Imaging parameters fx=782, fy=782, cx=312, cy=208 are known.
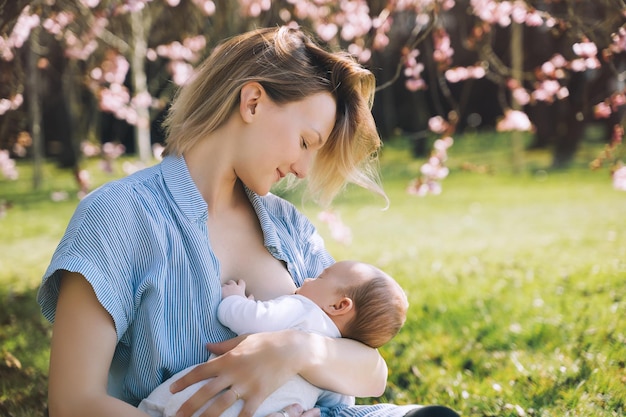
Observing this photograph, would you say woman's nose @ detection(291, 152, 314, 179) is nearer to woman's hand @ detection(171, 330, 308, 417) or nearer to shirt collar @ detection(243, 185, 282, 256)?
shirt collar @ detection(243, 185, 282, 256)

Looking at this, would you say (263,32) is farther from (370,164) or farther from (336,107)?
(370,164)

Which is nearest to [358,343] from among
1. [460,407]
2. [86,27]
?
[460,407]

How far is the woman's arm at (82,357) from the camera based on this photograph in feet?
5.74

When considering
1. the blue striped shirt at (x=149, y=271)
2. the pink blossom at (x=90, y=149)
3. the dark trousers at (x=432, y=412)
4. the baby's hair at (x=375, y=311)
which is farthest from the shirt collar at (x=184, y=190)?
the pink blossom at (x=90, y=149)

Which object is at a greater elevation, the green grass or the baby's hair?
the baby's hair

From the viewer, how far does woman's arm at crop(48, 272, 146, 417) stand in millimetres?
1751

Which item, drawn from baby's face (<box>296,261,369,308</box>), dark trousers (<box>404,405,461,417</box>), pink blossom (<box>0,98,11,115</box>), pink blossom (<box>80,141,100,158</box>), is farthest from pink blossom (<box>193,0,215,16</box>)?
dark trousers (<box>404,405,461,417</box>)

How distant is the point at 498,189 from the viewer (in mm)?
10289

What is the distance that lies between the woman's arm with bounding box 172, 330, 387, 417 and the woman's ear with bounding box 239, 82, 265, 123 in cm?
58

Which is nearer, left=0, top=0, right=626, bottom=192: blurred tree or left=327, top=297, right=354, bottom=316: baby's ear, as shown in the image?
left=327, top=297, right=354, bottom=316: baby's ear

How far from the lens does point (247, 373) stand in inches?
71.3

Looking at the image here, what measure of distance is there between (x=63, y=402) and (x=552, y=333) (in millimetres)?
2745

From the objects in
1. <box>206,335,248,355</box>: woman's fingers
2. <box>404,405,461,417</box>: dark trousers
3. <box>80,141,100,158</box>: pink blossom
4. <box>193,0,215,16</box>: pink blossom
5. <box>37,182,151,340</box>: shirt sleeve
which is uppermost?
<box>37,182,151,340</box>: shirt sleeve

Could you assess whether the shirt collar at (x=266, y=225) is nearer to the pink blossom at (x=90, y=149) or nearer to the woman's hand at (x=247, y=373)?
the woman's hand at (x=247, y=373)
